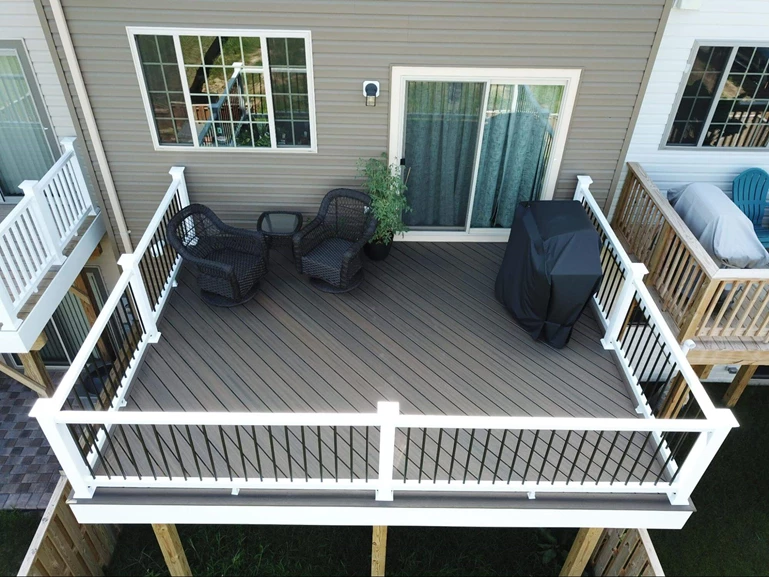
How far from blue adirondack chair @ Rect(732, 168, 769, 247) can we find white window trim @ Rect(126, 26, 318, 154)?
4.41m

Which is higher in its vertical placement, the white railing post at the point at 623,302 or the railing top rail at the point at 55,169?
the railing top rail at the point at 55,169

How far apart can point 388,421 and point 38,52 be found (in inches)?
188

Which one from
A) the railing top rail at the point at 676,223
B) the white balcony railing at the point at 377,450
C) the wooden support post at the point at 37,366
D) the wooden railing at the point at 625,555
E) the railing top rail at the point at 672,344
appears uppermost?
the railing top rail at the point at 676,223

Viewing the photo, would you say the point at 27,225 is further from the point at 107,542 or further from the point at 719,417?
the point at 719,417

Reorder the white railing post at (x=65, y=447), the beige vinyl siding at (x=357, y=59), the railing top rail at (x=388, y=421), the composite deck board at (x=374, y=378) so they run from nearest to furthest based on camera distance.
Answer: the white railing post at (x=65, y=447) < the railing top rail at (x=388, y=421) < the composite deck board at (x=374, y=378) < the beige vinyl siding at (x=357, y=59)

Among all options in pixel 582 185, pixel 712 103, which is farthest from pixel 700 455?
pixel 712 103

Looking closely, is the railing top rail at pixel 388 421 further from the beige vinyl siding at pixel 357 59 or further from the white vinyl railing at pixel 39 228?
the beige vinyl siding at pixel 357 59

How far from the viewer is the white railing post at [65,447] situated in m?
3.49

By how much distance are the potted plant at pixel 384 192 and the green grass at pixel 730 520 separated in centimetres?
408

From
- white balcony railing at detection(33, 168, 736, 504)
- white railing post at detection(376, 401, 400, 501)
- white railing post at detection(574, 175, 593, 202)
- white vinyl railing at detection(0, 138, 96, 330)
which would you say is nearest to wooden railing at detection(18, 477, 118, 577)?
white balcony railing at detection(33, 168, 736, 504)

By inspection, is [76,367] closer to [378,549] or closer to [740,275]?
[378,549]

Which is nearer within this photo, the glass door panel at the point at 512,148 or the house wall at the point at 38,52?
the house wall at the point at 38,52

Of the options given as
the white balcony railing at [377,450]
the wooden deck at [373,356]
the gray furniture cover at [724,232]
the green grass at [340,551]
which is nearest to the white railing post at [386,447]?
the white balcony railing at [377,450]

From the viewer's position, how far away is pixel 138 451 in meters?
4.32
